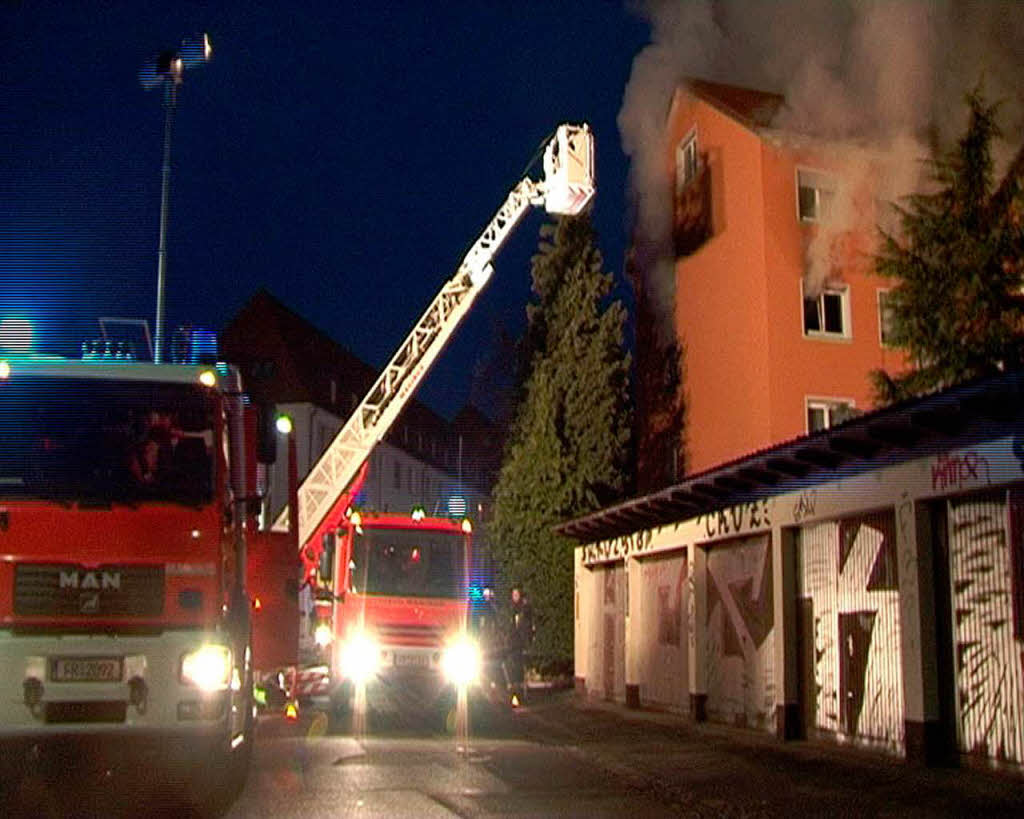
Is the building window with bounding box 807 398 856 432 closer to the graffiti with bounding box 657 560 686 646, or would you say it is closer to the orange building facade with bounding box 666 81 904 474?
the orange building facade with bounding box 666 81 904 474

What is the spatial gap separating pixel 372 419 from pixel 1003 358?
10036 millimetres

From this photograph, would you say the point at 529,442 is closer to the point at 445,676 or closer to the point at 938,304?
the point at 445,676

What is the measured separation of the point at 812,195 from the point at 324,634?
499 inches

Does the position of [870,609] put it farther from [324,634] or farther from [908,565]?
[324,634]

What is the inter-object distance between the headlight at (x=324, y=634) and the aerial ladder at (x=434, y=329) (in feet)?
6.62

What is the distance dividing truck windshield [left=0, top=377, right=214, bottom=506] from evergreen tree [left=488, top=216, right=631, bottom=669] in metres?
21.0

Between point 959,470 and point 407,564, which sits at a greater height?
point 959,470

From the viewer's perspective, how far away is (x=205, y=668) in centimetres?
894

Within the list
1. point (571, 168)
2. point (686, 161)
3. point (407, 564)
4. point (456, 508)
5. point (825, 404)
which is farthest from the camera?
point (686, 161)

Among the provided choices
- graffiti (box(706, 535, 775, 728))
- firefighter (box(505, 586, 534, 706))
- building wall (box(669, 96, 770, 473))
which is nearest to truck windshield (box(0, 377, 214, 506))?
graffiti (box(706, 535, 775, 728))

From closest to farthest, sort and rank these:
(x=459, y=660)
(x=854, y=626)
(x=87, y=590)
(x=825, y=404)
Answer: (x=87, y=590), (x=854, y=626), (x=459, y=660), (x=825, y=404)

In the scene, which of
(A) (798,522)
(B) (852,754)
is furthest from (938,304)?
(B) (852,754)

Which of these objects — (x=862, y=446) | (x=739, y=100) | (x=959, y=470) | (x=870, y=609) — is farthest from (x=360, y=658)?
(x=739, y=100)

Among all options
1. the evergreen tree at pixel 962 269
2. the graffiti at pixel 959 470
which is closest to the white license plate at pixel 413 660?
the evergreen tree at pixel 962 269
